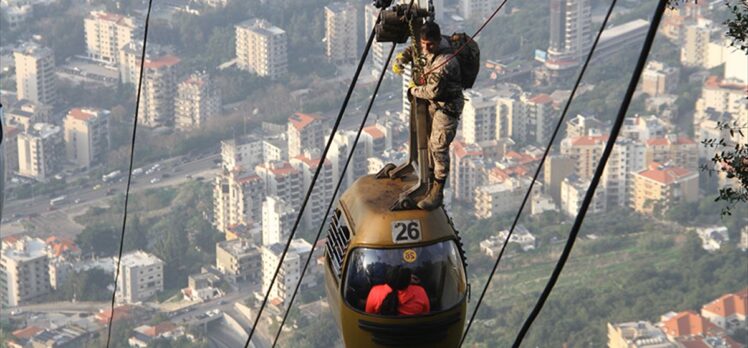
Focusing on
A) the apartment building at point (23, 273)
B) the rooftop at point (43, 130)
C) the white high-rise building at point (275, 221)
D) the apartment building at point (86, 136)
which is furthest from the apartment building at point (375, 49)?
the apartment building at point (23, 273)

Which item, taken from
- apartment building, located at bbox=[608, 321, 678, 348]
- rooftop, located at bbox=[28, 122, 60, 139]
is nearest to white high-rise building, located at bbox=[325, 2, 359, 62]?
rooftop, located at bbox=[28, 122, 60, 139]

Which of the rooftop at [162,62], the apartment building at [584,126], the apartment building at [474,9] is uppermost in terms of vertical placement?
the apartment building at [474,9]

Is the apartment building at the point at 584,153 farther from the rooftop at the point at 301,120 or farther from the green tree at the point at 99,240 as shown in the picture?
the green tree at the point at 99,240

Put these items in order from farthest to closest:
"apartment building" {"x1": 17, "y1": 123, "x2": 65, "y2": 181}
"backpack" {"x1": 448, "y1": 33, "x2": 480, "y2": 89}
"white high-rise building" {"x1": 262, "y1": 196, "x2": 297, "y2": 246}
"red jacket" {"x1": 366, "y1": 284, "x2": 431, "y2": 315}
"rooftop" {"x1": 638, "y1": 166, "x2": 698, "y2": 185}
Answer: "apartment building" {"x1": 17, "y1": 123, "x2": 65, "y2": 181} < "rooftop" {"x1": 638, "y1": 166, "x2": 698, "y2": 185} < "white high-rise building" {"x1": 262, "y1": 196, "x2": 297, "y2": 246} < "backpack" {"x1": 448, "y1": 33, "x2": 480, "y2": 89} < "red jacket" {"x1": 366, "y1": 284, "x2": 431, "y2": 315}

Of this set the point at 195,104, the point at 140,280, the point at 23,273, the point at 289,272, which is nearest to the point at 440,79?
the point at 289,272

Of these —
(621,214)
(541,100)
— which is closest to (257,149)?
(541,100)

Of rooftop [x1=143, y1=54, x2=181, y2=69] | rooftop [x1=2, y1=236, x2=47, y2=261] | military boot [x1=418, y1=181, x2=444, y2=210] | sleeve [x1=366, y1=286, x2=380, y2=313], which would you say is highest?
military boot [x1=418, y1=181, x2=444, y2=210]

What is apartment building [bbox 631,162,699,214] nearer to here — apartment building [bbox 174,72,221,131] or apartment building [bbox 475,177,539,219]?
apartment building [bbox 475,177,539,219]
